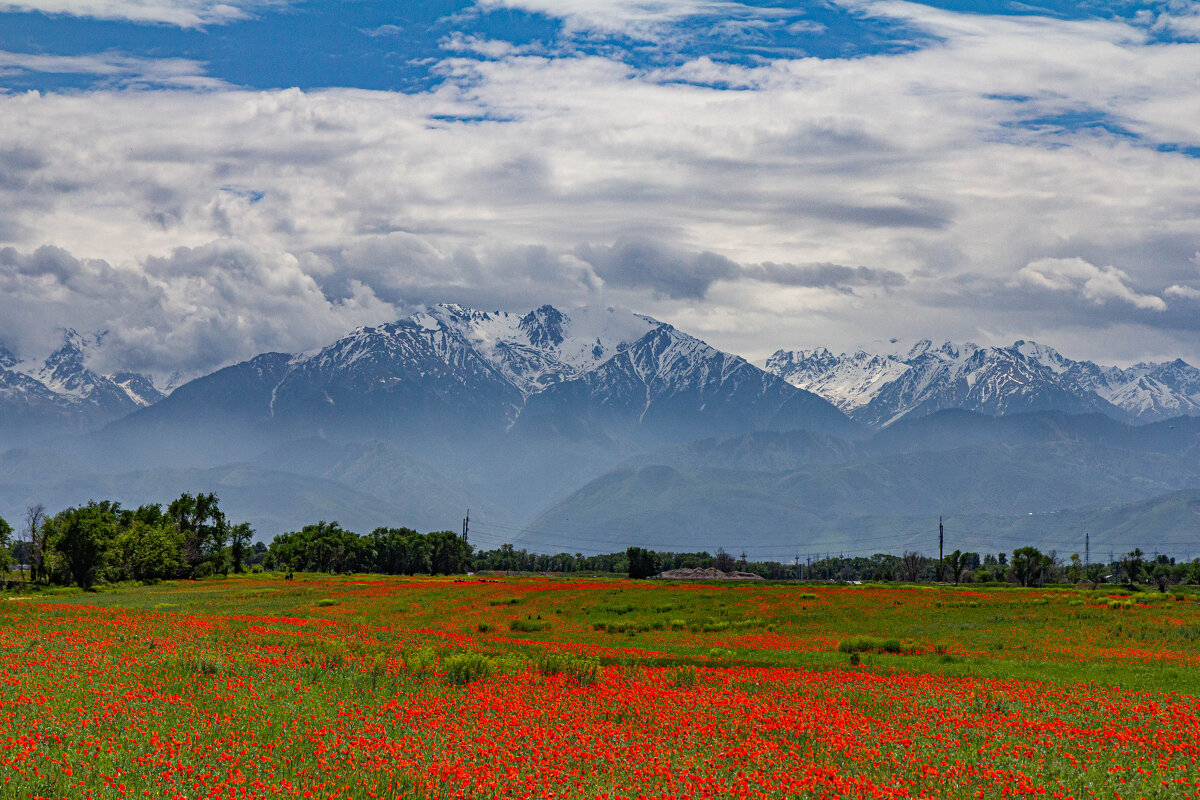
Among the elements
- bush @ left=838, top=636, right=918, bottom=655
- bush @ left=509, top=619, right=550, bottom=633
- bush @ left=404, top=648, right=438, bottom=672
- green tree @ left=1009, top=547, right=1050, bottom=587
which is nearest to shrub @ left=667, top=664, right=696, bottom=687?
bush @ left=404, top=648, right=438, bottom=672

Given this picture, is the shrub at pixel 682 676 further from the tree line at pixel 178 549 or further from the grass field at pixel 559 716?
the tree line at pixel 178 549

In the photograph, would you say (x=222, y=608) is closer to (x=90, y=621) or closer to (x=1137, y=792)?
(x=90, y=621)

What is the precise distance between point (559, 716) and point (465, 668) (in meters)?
6.34

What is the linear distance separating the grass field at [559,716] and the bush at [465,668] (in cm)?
8

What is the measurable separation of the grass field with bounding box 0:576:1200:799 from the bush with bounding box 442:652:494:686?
0.08m

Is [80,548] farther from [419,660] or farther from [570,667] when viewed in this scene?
[570,667]

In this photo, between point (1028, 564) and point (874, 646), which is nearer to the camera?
point (874, 646)

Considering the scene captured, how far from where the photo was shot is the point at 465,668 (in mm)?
30984

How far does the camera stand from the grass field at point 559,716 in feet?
64.0

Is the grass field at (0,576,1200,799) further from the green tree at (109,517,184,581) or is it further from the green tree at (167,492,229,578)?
the green tree at (167,492,229,578)

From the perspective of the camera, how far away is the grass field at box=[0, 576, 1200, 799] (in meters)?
19.5

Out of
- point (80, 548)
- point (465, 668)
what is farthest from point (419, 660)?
point (80, 548)

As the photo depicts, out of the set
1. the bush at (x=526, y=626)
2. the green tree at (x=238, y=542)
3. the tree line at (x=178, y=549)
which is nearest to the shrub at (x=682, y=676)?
the bush at (x=526, y=626)

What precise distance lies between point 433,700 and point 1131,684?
24.3 metres
